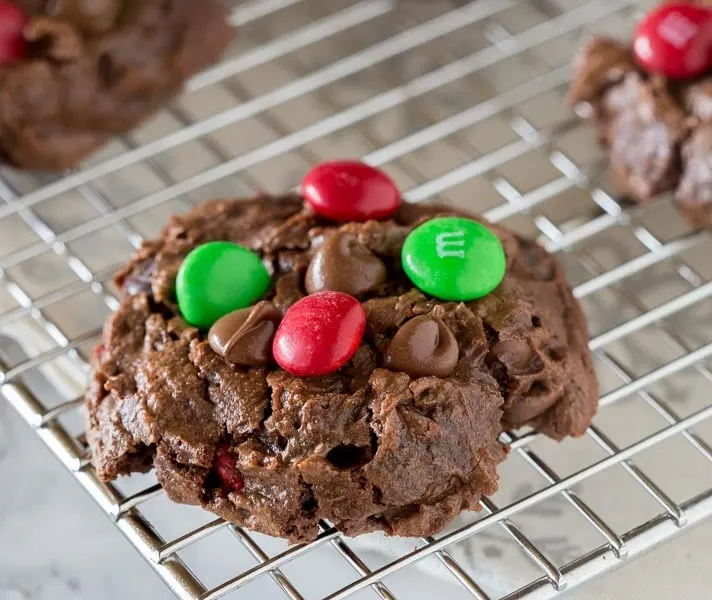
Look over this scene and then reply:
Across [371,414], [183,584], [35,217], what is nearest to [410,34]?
[35,217]

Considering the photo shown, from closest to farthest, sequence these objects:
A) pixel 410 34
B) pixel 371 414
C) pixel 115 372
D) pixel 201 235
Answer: pixel 371 414 < pixel 115 372 < pixel 201 235 < pixel 410 34

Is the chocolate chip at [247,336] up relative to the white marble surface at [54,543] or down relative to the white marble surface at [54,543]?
up

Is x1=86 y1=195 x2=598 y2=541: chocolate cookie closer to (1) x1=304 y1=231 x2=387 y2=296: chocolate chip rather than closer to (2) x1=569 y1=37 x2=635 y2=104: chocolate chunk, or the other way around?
(1) x1=304 y1=231 x2=387 y2=296: chocolate chip

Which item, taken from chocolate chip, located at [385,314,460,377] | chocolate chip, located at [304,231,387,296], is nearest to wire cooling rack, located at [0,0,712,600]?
chocolate chip, located at [385,314,460,377]

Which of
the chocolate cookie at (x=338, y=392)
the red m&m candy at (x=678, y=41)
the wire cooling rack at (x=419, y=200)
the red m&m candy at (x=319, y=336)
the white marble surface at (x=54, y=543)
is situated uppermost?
the red m&m candy at (x=678, y=41)

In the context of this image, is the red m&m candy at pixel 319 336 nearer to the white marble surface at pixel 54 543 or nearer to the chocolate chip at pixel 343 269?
the chocolate chip at pixel 343 269

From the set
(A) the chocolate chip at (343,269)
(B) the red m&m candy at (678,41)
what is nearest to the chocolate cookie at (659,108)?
(B) the red m&m candy at (678,41)

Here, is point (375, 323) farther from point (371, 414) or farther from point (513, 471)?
point (513, 471)
